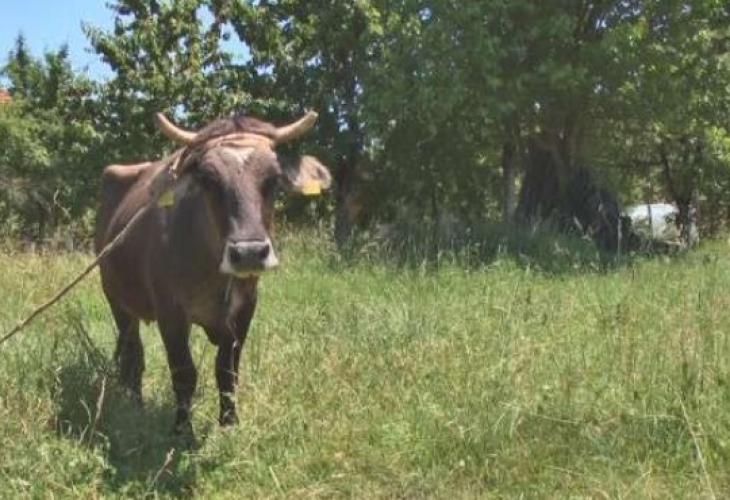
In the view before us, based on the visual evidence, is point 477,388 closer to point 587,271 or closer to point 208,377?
point 208,377

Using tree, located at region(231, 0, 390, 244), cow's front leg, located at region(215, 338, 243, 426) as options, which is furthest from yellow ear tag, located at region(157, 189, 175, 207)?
tree, located at region(231, 0, 390, 244)

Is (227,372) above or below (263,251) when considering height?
below

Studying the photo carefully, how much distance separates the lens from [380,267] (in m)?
10.2

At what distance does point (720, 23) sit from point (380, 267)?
10.4 metres

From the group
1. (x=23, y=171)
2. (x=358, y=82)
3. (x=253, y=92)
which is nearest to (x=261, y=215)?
(x=358, y=82)

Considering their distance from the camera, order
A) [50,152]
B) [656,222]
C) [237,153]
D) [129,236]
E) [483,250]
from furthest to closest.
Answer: [656,222] < [50,152] < [483,250] < [129,236] < [237,153]

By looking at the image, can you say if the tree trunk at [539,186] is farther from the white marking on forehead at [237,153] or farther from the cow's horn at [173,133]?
the white marking on forehead at [237,153]

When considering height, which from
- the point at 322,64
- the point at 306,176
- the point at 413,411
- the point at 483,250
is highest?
the point at 322,64

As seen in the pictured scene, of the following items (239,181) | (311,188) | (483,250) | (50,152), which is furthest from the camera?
(50,152)

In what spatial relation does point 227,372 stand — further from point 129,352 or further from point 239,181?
point 239,181

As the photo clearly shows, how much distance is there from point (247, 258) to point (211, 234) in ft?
2.71

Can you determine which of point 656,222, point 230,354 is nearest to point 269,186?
point 230,354

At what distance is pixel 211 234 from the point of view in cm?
550

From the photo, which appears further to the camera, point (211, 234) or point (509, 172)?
point (509, 172)
